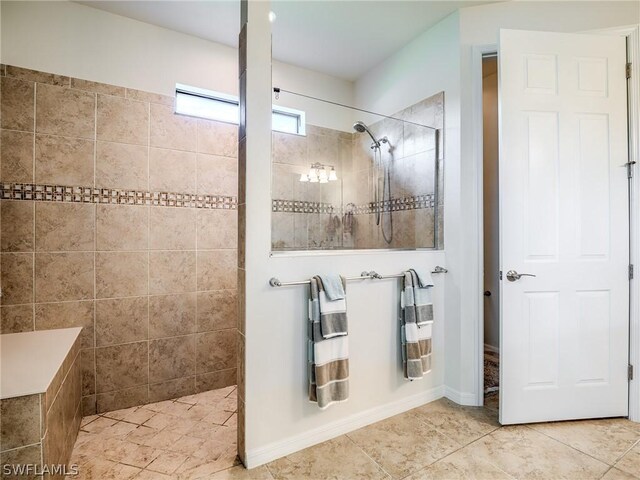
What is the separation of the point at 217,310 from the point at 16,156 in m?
1.64

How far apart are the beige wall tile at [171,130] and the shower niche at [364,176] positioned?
2.73ft

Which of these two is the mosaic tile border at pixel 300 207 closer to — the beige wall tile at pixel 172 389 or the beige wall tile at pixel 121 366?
the beige wall tile at pixel 121 366

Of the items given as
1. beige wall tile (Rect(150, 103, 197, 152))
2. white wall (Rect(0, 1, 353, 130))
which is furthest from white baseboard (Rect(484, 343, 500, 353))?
beige wall tile (Rect(150, 103, 197, 152))

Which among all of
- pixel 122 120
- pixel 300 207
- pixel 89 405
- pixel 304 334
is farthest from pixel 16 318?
pixel 300 207

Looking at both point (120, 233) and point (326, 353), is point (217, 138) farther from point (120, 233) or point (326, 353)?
point (326, 353)

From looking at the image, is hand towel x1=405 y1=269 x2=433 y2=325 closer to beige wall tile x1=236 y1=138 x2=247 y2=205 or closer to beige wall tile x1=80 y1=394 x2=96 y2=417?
beige wall tile x1=236 y1=138 x2=247 y2=205

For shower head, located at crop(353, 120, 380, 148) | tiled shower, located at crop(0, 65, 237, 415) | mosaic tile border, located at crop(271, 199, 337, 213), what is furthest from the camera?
shower head, located at crop(353, 120, 380, 148)

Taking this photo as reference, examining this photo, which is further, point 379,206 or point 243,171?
point 379,206

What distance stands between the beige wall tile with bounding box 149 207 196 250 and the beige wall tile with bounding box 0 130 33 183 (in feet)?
2.41

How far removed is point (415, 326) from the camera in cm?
210

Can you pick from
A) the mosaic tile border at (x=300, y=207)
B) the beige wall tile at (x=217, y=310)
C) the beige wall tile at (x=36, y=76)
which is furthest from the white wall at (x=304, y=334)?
the beige wall tile at (x=36, y=76)

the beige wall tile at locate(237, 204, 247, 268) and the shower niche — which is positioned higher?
the shower niche

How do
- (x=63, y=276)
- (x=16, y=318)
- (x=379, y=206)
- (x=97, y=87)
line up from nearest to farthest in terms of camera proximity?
(x=16, y=318)
(x=63, y=276)
(x=97, y=87)
(x=379, y=206)

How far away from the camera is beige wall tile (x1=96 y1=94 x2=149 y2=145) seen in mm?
2195
